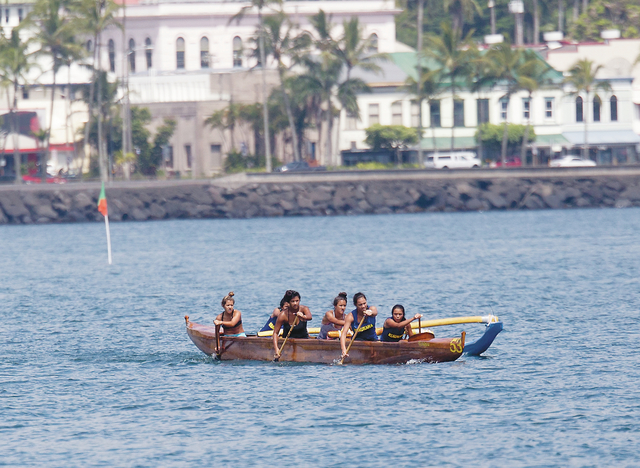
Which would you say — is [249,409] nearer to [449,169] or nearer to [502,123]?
[449,169]

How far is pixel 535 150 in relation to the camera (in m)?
87.2

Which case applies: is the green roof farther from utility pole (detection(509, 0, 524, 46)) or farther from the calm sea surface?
the calm sea surface

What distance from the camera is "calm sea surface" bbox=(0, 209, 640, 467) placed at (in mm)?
17281

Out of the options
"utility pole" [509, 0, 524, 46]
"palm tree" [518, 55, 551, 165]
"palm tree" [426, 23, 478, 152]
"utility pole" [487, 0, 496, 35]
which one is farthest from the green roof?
"utility pole" [487, 0, 496, 35]

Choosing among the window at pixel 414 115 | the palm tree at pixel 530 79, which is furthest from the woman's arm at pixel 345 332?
the window at pixel 414 115

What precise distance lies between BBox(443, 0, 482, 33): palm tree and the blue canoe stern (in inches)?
2815

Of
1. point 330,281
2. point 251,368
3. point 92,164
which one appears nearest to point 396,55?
point 92,164

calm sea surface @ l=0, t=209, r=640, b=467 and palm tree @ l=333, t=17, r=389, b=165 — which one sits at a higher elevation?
palm tree @ l=333, t=17, r=389, b=165

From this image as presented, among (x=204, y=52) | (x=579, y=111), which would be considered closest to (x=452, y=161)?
(x=579, y=111)

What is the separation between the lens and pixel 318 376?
71.9 feet

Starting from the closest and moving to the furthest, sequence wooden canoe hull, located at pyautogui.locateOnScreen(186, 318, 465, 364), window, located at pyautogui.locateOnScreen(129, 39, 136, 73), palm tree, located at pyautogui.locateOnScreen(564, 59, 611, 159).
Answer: wooden canoe hull, located at pyautogui.locateOnScreen(186, 318, 465, 364)
palm tree, located at pyautogui.locateOnScreen(564, 59, 611, 159)
window, located at pyautogui.locateOnScreen(129, 39, 136, 73)

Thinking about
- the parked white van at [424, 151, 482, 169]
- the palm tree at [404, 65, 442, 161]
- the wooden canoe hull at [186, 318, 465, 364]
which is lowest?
the wooden canoe hull at [186, 318, 465, 364]

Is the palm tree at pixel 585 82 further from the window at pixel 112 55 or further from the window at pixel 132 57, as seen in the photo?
the window at pixel 112 55

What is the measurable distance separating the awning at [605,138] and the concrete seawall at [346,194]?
319 inches
